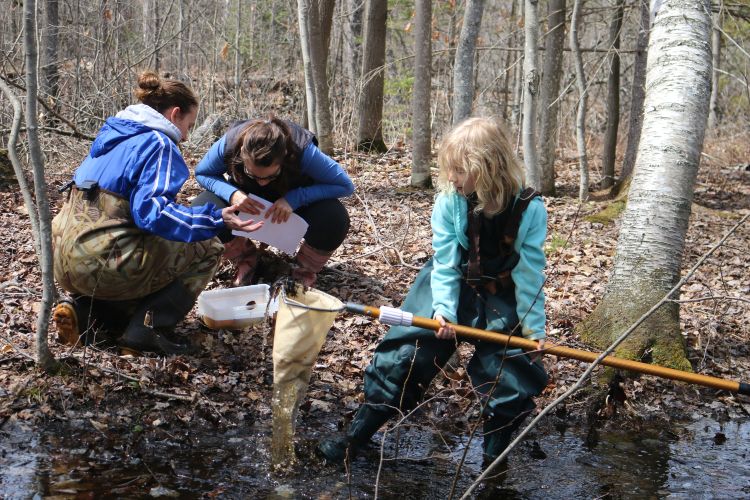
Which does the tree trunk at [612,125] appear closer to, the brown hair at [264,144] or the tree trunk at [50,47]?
the brown hair at [264,144]

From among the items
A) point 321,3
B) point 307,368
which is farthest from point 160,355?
point 321,3

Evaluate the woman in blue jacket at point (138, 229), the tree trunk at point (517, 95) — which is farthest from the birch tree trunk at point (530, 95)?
the tree trunk at point (517, 95)

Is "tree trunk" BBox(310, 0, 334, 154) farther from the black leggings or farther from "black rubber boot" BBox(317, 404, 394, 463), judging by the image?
"black rubber boot" BBox(317, 404, 394, 463)

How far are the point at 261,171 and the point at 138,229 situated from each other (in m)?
0.81

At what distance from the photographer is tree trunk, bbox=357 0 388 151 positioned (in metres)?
11.3

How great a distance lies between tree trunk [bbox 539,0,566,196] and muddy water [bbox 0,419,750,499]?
19.2 feet

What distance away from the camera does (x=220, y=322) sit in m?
4.67

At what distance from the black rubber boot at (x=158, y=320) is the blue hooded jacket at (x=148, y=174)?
1.53ft

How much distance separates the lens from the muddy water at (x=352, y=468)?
3.19 metres

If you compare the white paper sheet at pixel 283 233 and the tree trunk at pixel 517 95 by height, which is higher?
the tree trunk at pixel 517 95

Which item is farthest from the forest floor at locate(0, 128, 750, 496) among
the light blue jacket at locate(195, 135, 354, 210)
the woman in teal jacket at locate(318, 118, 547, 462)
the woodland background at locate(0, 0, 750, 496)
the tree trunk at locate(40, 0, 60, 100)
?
the tree trunk at locate(40, 0, 60, 100)

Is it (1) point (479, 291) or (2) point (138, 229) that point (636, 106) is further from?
(2) point (138, 229)

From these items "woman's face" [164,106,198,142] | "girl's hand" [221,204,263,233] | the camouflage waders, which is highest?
"woman's face" [164,106,198,142]

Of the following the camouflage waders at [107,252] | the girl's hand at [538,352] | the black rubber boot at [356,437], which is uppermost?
the camouflage waders at [107,252]
